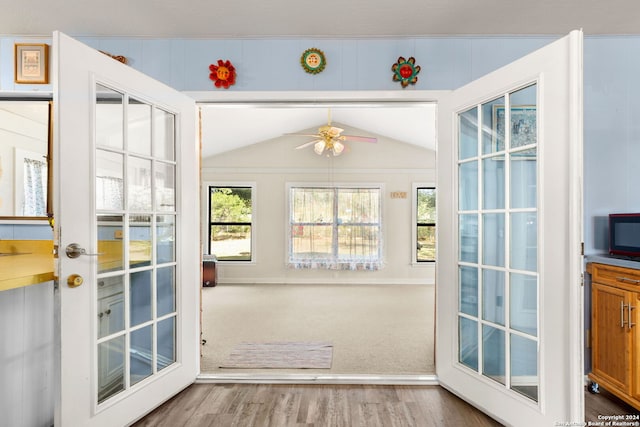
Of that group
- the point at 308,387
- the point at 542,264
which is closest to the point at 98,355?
the point at 308,387

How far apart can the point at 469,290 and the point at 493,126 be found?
3.26 feet

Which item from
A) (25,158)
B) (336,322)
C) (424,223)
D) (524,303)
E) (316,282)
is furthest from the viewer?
(424,223)

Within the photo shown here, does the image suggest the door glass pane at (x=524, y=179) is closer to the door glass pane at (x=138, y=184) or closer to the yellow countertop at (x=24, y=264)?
the door glass pane at (x=138, y=184)

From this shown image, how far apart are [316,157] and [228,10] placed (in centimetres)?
441

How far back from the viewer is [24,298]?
1570 mm

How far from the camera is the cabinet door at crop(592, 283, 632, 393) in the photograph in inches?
78.7

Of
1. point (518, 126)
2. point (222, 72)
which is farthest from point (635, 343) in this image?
point (222, 72)

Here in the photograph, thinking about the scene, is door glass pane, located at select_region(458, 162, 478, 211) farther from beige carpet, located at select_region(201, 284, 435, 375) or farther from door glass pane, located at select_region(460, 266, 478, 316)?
beige carpet, located at select_region(201, 284, 435, 375)

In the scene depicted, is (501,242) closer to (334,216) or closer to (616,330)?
(616,330)

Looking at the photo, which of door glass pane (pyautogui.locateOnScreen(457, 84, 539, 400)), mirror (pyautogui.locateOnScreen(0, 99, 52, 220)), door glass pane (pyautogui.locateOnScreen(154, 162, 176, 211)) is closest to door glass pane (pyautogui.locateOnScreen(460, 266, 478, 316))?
door glass pane (pyautogui.locateOnScreen(457, 84, 539, 400))

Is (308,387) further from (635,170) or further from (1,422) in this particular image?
(635,170)

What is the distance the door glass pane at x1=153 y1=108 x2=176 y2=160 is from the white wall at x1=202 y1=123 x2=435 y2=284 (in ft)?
14.0

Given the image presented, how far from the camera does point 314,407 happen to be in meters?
2.12

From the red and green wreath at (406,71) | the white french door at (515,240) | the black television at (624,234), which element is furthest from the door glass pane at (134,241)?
the black television at (624,234)
